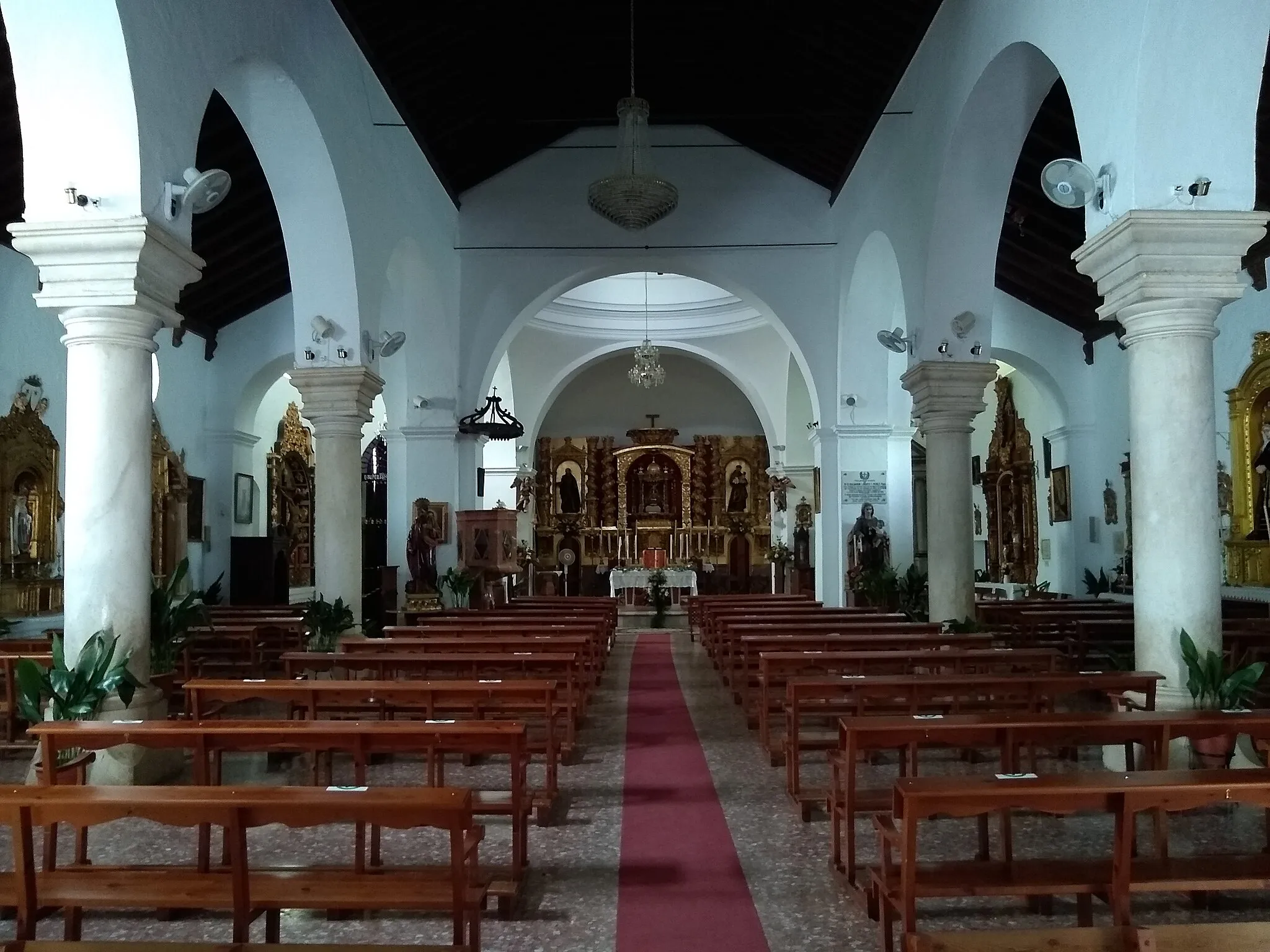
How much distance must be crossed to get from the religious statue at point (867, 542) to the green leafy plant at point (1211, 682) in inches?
338

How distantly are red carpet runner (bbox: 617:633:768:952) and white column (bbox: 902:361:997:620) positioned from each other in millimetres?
3773

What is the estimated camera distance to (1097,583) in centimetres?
1564

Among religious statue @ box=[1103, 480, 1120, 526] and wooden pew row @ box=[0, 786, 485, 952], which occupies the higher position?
religious statue @ box=[1103, 480, 1120, 526]

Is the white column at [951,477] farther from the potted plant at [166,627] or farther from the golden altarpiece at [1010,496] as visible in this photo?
the golden altarpiece at [1010,496]

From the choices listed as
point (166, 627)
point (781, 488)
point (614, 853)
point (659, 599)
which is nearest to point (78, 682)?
point (166, 627)

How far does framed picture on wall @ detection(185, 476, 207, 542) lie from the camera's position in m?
15.4

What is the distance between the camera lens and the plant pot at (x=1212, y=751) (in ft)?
17.8

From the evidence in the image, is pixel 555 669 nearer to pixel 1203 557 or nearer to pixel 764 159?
pixel 1203 557

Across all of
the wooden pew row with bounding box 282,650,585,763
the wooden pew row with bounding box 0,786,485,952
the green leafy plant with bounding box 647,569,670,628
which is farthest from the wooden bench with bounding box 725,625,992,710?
the green leafy plant with bounding box 647,569,670,628

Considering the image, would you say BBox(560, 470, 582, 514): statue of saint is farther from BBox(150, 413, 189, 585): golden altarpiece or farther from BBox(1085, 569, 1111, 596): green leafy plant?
BBox(1085, 569, 1111, 596): green leafy plant

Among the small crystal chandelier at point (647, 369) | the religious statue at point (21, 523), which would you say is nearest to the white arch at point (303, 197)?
the religious statue at point (21, 523)

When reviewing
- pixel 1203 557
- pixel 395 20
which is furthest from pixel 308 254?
pixel 1203 557

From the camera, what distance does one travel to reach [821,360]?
15789 millimetres

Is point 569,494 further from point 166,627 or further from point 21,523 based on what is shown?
point 166,627
